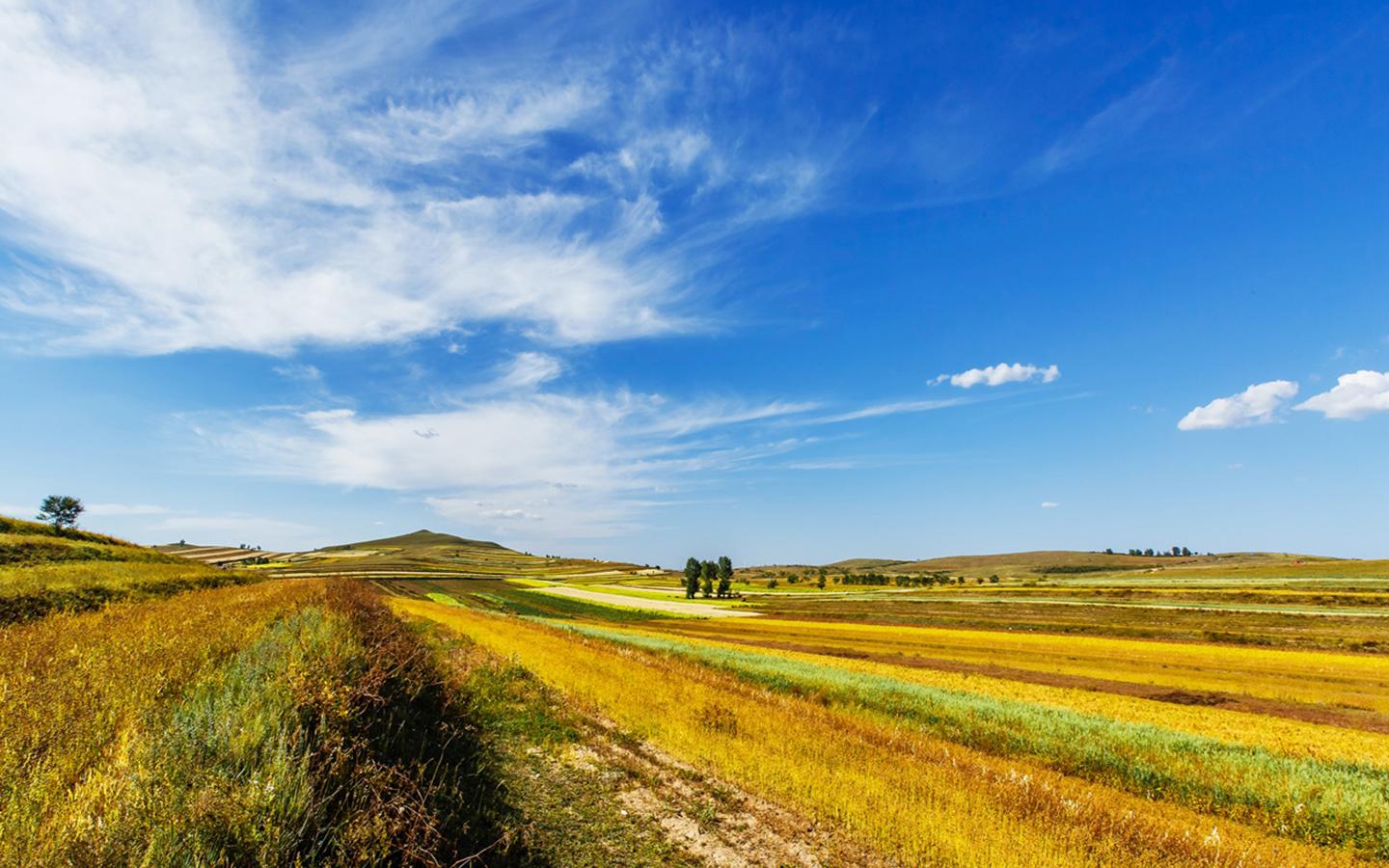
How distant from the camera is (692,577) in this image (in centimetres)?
12162

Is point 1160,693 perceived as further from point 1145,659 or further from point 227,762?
point 227,762

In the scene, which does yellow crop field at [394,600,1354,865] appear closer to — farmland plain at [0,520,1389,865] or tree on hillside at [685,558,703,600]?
farmland plain at [0,520,1389,865]

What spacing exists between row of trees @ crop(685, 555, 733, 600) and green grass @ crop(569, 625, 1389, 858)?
9814 cm

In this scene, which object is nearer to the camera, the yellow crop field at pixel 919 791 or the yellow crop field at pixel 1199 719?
the yellow crop field at pixel 919 791

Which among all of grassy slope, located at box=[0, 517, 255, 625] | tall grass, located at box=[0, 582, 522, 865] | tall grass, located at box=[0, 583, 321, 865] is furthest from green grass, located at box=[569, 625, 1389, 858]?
grassy slope, located at box=[0, 517, 255, 625]

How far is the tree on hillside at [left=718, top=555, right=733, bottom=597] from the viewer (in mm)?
120688

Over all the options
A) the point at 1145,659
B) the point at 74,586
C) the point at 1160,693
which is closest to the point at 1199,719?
the point at 1160,693

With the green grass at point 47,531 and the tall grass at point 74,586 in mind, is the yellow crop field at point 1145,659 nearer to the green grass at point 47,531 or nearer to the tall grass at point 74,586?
the tall grass at point 74,586

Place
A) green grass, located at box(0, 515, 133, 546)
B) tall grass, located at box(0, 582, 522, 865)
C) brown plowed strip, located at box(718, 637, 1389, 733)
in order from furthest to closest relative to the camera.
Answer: green grass, located at box(0, 515, 133, 546) < brown plowed strip, located at box(718, 637, 1389, 733) < tall grass, located at box(0, 582, 522, 865)

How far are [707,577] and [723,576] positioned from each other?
434 cm

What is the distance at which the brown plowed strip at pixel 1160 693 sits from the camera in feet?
76.9

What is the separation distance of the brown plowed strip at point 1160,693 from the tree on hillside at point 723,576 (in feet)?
264

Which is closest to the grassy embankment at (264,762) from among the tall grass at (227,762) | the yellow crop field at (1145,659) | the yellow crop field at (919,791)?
the tall grass at (227,762)

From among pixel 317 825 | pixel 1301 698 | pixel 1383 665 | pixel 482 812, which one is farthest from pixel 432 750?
pixel 1383 665
